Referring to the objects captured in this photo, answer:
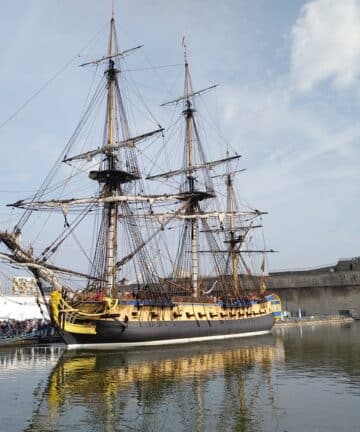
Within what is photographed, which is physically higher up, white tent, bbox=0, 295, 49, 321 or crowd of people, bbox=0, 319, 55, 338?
white tent, bbox=0, 295, 49, 321

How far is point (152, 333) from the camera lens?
34.7 m

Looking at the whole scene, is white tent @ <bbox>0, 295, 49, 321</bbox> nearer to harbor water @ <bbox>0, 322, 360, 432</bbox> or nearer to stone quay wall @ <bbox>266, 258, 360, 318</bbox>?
harbor water @ <bbox>0, 322, 360, 432</bbox>

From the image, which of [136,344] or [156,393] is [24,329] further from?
[156,393]

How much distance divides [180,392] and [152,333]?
17.6m

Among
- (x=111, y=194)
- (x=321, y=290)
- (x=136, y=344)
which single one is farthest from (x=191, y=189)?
(x=321, y=290)

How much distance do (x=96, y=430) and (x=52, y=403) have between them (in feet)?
12.0

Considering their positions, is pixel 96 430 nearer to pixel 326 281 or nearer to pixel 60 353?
pixel 60 353

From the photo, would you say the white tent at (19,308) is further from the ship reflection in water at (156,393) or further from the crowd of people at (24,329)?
the ship reflection in water at (156,393)

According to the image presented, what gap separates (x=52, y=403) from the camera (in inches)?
624

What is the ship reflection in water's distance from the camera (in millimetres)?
13469

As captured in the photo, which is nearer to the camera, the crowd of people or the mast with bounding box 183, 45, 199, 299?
the crowd of people

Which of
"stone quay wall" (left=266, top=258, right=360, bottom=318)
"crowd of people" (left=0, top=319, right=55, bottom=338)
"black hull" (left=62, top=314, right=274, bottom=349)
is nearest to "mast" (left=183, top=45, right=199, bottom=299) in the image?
"black hull" (left=62, top=314, right=274, bottom=349)

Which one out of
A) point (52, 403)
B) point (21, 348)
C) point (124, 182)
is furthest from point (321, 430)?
point (124, 182)

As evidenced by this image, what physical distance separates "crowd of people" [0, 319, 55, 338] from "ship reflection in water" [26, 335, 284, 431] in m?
9.69
